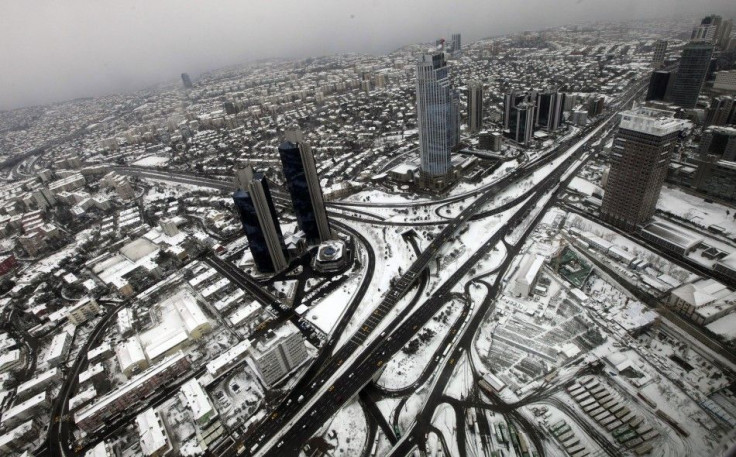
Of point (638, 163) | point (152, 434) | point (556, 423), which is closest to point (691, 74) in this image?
point (638, 163)

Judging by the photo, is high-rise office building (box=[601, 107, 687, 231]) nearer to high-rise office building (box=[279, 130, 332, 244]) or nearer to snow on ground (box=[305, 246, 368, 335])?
snow on ground (box=[305, 246, 368, 335])

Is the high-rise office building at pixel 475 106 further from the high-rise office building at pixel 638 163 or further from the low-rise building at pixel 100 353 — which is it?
the low-rise building at pixel 100 353

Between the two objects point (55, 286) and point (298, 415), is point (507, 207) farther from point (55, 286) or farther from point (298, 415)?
point (55, 286)

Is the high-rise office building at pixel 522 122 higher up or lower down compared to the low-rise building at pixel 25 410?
higher up

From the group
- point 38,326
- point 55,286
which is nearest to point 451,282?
point 38,326

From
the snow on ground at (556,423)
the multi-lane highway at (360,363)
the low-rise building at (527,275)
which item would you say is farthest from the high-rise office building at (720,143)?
the snow on ground at (556,423)

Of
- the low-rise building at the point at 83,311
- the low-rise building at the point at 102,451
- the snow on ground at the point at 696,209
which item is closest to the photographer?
the low-rise building at the point at 102,451
